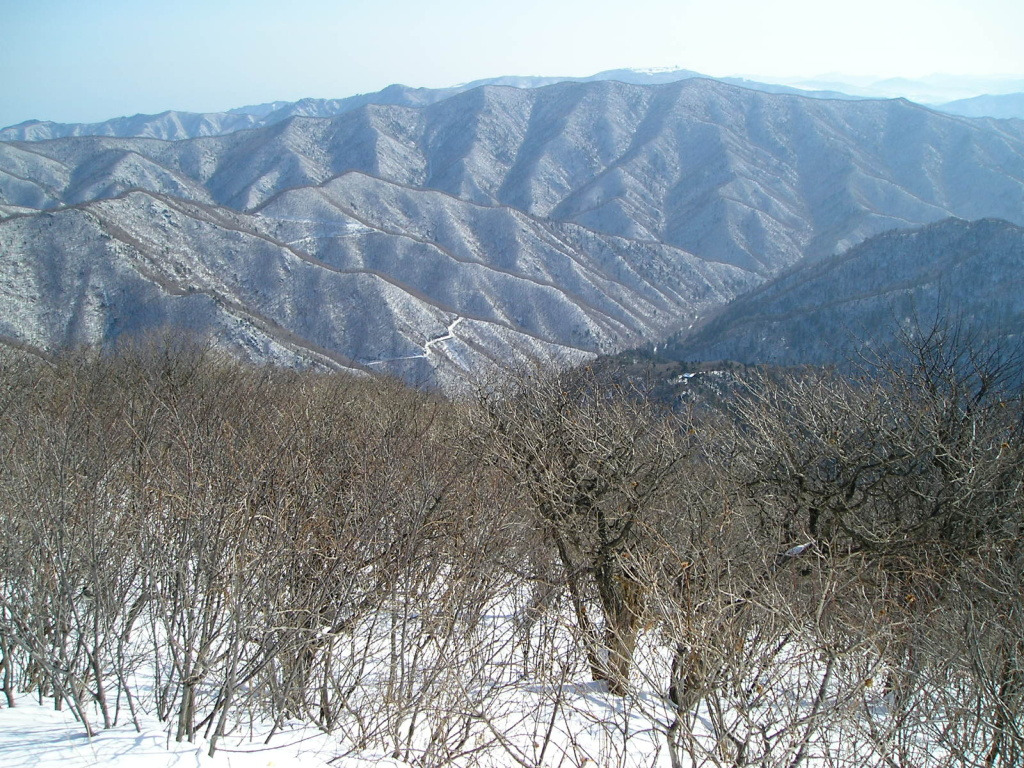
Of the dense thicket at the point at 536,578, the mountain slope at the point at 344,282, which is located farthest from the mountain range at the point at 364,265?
the dense thicket at the point at 536,578

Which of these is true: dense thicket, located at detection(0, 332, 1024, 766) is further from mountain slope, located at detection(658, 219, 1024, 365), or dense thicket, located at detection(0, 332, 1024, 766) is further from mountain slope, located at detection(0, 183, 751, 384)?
mountain slope, located at detection(658, 219, 1024, 365)

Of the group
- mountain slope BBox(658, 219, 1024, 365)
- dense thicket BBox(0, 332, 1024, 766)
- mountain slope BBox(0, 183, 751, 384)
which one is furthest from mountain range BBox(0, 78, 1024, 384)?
mountain slope BBox(658, 219, 1024, 365)

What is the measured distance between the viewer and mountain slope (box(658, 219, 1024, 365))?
86875 mm

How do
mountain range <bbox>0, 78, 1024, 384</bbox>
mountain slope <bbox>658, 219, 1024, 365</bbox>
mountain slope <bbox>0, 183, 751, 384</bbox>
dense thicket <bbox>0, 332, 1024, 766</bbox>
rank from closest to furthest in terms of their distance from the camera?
dense thicket <bbox>0, 332, 1024, 766</bbox> → mountain slope <bbox>0, 183, 751, 384</bbox> → mountain range <bbox>0, 78, 1024, 384</bbox> → mountain slope <bbox>658, 219, 1024, 365</bbox>

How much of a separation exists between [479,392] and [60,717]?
37.5ft

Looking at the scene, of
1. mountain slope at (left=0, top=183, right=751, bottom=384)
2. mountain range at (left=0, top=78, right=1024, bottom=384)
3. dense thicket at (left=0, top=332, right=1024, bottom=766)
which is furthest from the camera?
mountain range at (left=0, top=78, right=1024, bottom=384)

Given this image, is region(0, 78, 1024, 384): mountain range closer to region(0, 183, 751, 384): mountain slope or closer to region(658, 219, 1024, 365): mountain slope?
region(0, 183, 751, 384): mountain slope

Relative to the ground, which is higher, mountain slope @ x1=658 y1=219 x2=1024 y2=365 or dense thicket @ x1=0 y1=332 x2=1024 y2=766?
mountain slope @ x1=658 y1=219 x2=1024 y2=365

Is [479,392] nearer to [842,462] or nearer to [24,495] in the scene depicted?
[842,462]

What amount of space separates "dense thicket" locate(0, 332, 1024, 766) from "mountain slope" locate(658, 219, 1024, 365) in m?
71.4

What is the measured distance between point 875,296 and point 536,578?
9720 centimetres

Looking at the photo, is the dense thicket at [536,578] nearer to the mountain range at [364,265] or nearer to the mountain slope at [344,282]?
the mountain range at [364,265]

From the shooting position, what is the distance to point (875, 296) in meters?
93.6

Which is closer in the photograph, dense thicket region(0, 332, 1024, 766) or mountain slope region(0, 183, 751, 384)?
dense thicket region(0, 332, 1024, 766)
